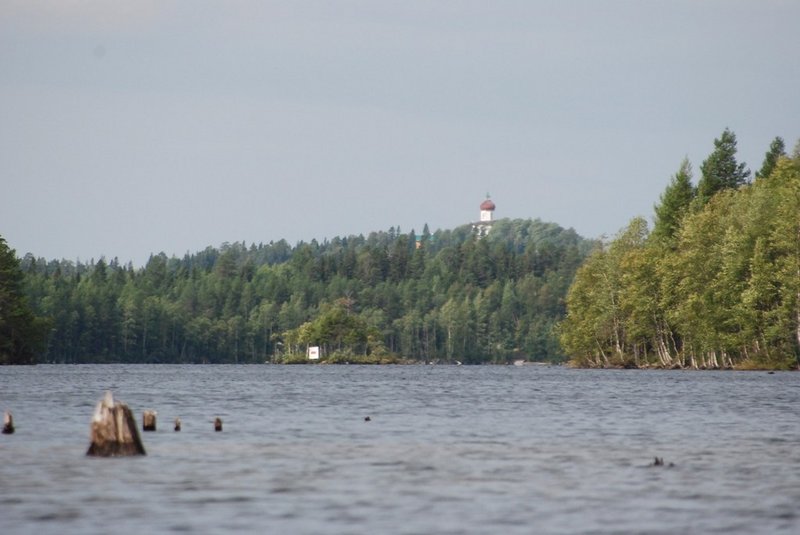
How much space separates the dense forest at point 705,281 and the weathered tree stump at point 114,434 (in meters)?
95.2

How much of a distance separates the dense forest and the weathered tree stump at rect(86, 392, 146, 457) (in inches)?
3747

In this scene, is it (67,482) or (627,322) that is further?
(627,322)

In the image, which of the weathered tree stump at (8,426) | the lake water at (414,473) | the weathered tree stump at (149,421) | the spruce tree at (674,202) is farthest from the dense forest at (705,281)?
the weathered tree stump at (8,426)

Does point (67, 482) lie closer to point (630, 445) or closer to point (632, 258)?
point (630, 445)

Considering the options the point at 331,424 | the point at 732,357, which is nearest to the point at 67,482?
the point at 331,424

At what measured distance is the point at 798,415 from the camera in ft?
206

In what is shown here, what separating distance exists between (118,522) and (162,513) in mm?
1498

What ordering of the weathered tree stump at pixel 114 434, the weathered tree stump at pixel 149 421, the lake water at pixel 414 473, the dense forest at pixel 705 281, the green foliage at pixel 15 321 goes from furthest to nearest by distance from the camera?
1. the green foliage at pixel 15 321
2. the dense forest at pixel 705 281
3. the weathered tree stump at pixel 149 421
4. the weathered tree stump at pixel 114 434
5. the lake water at pixel 414 473

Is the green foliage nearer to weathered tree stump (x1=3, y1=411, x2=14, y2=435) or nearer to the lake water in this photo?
the lake water

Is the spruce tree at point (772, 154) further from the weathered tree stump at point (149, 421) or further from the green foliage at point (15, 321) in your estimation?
the weathered tree stump at point (149, 421)

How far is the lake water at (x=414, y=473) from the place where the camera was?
28266 mm

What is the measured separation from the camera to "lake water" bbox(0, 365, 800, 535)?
28266 millimetres

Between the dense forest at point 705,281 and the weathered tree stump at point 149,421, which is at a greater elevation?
the dense forest at point 705,281

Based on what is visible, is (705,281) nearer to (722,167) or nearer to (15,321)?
(722,167)
